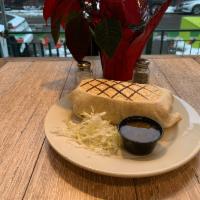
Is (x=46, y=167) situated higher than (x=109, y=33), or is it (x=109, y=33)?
(x=109, y=33)

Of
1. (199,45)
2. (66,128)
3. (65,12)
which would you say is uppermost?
(65,12)

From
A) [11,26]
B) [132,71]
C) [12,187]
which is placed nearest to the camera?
[12,187]

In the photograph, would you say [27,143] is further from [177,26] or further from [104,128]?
[177,26]

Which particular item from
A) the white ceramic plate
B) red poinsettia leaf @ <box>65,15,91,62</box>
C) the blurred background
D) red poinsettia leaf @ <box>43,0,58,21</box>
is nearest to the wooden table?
the white ceramic plate

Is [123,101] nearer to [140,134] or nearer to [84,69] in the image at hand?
[140,134]

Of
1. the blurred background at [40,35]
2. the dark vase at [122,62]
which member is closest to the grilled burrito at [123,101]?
the dark vase at [122,62]

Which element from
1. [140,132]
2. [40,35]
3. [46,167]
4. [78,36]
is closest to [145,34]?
[78,36]

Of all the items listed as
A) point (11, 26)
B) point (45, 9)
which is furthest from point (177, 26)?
point (45, 9)
